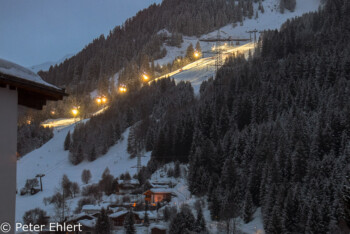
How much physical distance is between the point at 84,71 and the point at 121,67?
534 inches

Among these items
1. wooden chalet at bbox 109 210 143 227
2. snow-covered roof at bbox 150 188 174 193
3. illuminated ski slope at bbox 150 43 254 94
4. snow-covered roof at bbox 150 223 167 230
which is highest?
illuminated ski slope at bbox 150 43 254 94

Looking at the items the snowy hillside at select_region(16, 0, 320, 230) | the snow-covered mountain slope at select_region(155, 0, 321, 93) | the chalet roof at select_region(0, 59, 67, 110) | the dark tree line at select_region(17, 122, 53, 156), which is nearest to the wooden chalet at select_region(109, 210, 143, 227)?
the snowy hillside at select_region(16, 0, 320, 230)

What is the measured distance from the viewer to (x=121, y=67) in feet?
443

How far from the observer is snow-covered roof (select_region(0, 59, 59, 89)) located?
170 inches

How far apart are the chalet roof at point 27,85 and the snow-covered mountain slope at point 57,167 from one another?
38.4 m

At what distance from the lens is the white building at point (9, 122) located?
4.11m

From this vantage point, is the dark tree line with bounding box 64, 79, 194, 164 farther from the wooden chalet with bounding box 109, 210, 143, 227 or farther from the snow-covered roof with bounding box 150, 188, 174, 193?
the wooden chalet with bounding box 109, 210, 143, 227

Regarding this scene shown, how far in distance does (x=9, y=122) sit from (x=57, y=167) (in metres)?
57.7

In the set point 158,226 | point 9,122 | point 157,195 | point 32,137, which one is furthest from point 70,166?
point 9,122

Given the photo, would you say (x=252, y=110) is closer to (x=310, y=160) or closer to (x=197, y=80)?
(x=310, y=160)

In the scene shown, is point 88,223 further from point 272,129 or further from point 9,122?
point 9,122

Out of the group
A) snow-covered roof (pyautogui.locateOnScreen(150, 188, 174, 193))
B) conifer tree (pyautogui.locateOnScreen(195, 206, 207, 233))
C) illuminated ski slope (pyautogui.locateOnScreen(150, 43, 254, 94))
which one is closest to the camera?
conifer tree (pyautogui.locateOnScreen(195, 206, 207, 233))

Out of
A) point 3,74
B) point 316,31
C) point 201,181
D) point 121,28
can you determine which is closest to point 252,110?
point 201,181

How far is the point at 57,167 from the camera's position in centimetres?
5925
